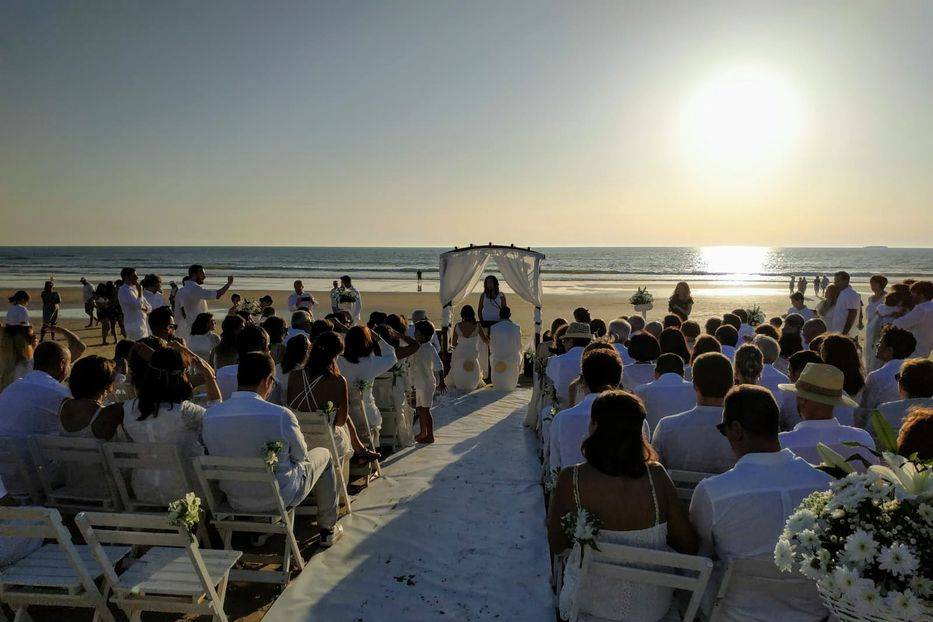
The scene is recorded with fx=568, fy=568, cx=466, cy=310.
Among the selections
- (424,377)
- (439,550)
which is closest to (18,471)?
(439,550)

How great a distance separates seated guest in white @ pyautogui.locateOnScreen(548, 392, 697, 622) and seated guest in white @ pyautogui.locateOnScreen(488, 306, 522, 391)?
689cm

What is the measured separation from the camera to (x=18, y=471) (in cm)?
405

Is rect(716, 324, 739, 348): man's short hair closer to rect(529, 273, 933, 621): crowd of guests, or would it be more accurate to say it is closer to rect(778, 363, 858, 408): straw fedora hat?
rect(529, 273, 933, 621): crowd of guests

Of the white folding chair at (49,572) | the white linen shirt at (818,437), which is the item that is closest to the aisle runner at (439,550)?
the white folding chair at (49,572)

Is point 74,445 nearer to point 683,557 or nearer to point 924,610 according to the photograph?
point 683,557

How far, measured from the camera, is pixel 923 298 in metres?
7.86

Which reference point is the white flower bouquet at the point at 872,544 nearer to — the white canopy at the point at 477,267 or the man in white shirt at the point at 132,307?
the white canopy at the point at 477,267

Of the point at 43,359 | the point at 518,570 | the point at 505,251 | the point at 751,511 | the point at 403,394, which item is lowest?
the point at 518,570

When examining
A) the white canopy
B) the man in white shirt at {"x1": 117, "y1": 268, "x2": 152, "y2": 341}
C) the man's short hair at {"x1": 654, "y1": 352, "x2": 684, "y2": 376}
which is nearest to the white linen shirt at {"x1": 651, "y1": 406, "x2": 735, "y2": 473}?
the man's short hair at {"x1": 654, "y1": 352, "x2": 684, "y2": 376}

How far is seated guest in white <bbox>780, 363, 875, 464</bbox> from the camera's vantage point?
10.9ft

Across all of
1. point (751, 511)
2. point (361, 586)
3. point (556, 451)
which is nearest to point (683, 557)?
point (751, 511)

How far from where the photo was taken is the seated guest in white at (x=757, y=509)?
256 centimetres

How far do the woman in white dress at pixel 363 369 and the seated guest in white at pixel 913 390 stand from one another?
14.3 feet

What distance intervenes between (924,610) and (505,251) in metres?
10.5
